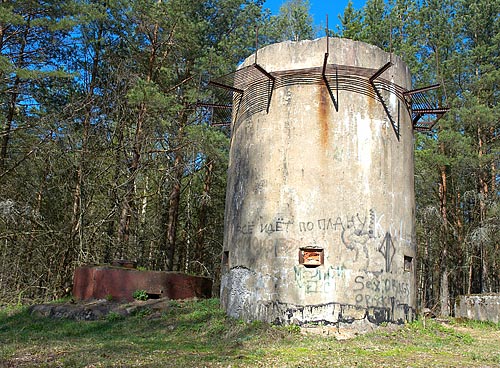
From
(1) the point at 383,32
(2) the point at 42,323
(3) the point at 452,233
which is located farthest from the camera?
(3) the point at 452,233

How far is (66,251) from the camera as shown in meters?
15.6

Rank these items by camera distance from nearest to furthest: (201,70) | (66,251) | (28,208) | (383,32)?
(28,208) < (66,251) < (201,70) < (383,32)

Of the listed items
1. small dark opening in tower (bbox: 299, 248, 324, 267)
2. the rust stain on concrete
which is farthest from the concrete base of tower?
the rust stain on concrete

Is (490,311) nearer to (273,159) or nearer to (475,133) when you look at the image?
(273,159)

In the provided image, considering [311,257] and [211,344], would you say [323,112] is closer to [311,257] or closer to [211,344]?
[311,257]

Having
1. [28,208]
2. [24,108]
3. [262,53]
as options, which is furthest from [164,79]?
[262,53]

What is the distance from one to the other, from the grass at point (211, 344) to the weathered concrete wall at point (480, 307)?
1.15 metres

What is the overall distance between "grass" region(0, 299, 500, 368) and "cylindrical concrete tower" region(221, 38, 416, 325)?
0.66m

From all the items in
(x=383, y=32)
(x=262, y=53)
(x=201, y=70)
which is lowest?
(x=262, y=53)

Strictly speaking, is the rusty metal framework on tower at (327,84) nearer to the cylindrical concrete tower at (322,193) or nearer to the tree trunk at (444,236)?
the cylindrical concrete tower at (322,193)

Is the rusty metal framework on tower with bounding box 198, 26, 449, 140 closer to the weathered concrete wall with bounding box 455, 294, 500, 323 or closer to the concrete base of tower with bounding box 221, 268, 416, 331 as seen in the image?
the concrete base of tower with bounding box 221, 268, 416, 331

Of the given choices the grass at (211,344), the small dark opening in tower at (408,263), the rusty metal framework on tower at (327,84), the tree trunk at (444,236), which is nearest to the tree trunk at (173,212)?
the grass at (211,344)

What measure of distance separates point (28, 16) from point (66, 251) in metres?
7.27

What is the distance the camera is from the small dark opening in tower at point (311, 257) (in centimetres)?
934
